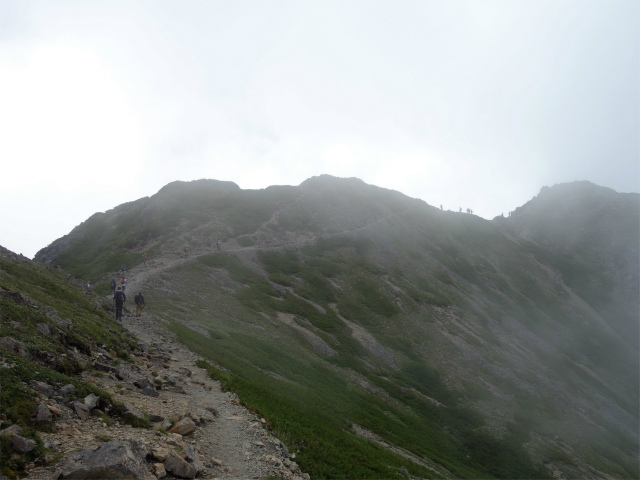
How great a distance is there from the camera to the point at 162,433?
15.4 meters

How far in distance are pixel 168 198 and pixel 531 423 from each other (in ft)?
352

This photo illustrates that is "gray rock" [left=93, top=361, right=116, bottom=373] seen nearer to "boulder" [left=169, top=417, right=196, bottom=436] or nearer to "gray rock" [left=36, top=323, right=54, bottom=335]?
"gray rock" [left=36, top=323, right=54, bottom=335]

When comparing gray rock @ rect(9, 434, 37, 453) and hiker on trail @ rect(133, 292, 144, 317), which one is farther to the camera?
hiker on trail @ rect(133, 292, 144, 317)

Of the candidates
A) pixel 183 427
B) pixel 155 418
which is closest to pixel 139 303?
pixel 155 418

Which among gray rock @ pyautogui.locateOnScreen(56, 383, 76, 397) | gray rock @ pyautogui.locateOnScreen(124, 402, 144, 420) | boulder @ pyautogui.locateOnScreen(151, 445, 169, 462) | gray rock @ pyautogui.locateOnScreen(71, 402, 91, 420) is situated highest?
gray rock @ pyautogui.locateOnScreen(56, 383, 76, 397)

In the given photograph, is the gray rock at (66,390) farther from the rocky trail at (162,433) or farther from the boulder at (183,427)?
the boulder at (183,427)

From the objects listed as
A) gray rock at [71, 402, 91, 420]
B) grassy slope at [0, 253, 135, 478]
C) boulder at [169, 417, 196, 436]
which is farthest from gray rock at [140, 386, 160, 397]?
gray rock at [71, 402, 91, 420]

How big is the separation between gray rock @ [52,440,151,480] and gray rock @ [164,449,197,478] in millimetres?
929

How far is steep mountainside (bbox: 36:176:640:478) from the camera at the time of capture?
1796 inches

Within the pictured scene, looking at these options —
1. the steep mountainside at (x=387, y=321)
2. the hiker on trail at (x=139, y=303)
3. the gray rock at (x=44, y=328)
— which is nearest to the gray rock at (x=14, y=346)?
the gray rock at (x=44, y=328)

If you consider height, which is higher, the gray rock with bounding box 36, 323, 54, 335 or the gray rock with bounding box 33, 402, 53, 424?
the gray rock with bounding box 36, 323, 54, 335

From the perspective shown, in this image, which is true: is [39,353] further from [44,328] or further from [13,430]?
[13,430]

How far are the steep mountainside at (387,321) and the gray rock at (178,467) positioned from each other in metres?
7.27

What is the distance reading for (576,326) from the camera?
5010 inches
